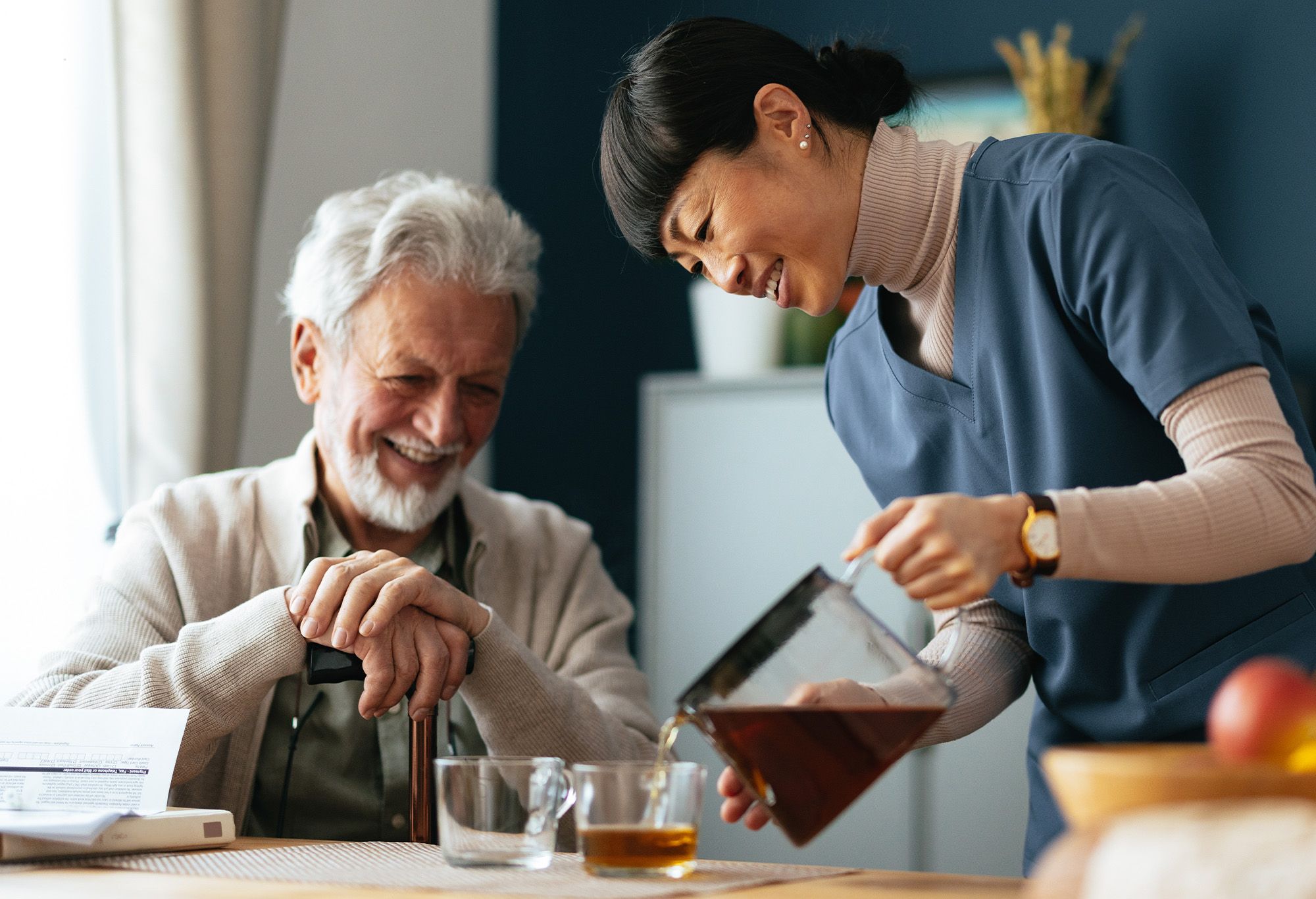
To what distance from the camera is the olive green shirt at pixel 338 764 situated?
1.59 m

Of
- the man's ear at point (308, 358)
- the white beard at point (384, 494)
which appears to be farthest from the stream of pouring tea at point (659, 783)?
the man's ear at point (308, 358)

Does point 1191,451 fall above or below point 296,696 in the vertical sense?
above

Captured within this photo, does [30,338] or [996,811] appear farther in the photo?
[996,811]

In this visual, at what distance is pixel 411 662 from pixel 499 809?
38cm

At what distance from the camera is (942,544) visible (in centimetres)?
85

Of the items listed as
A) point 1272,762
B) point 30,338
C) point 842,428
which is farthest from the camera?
point 30,338

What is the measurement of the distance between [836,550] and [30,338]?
1.60 meters

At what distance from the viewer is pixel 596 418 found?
3451mm

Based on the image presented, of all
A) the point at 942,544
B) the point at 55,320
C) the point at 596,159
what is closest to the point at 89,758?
the point at 942,544

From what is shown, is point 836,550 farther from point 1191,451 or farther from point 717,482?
point 1191,451

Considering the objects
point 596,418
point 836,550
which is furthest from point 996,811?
point 596,418

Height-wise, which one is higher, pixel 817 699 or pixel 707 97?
pixel 707 97

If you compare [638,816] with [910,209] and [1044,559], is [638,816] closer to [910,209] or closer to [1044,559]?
[1044,559]

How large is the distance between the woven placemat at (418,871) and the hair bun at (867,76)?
740 mm
